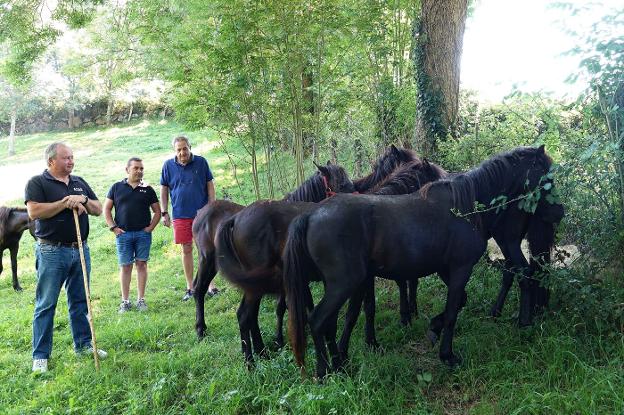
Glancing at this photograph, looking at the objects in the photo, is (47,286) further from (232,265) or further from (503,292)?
(503,292)

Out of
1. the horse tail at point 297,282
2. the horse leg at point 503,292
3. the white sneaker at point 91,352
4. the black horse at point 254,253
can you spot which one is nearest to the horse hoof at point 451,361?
the horse leg at point 503,292

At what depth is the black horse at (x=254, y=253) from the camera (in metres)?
4.15

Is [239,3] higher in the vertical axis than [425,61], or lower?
higher

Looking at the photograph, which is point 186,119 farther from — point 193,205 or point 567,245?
point 567,245

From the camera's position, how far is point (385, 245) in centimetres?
390

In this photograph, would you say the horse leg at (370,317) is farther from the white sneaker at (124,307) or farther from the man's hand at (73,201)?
the white sneaker at (124,307)

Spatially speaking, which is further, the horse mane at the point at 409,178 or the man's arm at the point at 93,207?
the horse mane at the point at 409,178

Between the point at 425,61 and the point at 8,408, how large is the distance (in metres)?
6.84

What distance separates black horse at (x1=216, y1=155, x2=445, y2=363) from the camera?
4.15 meters

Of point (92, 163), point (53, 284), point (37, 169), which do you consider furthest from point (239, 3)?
point (37, 169)

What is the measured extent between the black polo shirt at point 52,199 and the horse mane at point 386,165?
3233mm

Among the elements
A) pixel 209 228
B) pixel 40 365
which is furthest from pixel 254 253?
pixel 40 365

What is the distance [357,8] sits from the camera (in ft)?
23.4

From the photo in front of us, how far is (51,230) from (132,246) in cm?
183
